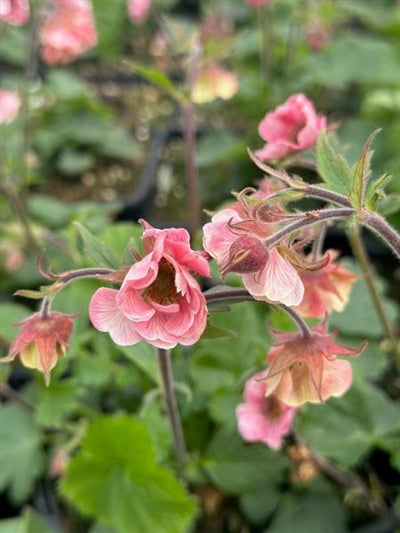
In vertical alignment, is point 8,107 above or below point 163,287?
below

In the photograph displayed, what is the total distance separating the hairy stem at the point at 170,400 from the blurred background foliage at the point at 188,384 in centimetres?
2

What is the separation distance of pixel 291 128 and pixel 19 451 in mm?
635

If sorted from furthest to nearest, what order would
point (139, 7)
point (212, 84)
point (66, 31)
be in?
1. point (139, 7)
2. point (66, 31)
3. point (212, 84)

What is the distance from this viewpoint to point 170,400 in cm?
84

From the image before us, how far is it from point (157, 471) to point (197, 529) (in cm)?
29

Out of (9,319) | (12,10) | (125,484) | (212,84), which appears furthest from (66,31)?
(125,484)

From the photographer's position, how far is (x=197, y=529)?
3.77 ft

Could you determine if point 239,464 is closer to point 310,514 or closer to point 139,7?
point 310,514

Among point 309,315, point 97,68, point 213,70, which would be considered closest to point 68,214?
point 213,70

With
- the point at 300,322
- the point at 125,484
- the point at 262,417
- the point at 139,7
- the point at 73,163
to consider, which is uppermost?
the point at 300,322

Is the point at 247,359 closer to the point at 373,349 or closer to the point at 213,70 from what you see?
the point at 373,349

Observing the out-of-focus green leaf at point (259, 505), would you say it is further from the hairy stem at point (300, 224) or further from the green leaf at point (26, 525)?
the hairy stem at point (300, 224)

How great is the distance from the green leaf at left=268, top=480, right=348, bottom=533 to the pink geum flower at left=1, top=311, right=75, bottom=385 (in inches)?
21.7

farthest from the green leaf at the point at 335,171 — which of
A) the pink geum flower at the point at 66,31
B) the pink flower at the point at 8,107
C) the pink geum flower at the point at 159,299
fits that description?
the pink flower at the point at 8,107
